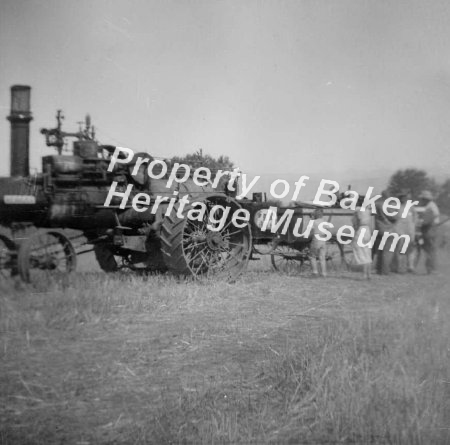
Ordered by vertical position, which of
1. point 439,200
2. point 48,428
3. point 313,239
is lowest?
point 48,428

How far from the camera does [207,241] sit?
7.40m

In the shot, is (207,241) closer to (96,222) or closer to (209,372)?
(96,222)

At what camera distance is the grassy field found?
2.56m

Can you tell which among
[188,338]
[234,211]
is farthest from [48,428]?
[234,211]

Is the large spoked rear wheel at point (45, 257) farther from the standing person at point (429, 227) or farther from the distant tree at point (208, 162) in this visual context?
the standing person at point (429, 227)

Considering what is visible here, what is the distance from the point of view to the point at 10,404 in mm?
2678

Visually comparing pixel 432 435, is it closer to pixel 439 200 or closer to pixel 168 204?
pixel 168 204

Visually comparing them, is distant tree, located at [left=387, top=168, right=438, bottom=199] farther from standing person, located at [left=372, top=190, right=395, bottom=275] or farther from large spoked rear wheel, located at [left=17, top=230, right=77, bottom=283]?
large spoked rear wheel, located at [left=17, top=230, right=77, bottom=283]

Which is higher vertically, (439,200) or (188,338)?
(439,200)

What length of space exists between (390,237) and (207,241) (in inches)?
143

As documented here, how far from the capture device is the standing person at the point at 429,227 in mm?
9422

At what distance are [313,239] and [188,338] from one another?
5223 millimetres

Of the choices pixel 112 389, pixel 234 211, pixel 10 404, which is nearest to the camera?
pixel 10 404

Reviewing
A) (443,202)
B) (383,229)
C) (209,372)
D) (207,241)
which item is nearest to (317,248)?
(383,229)
